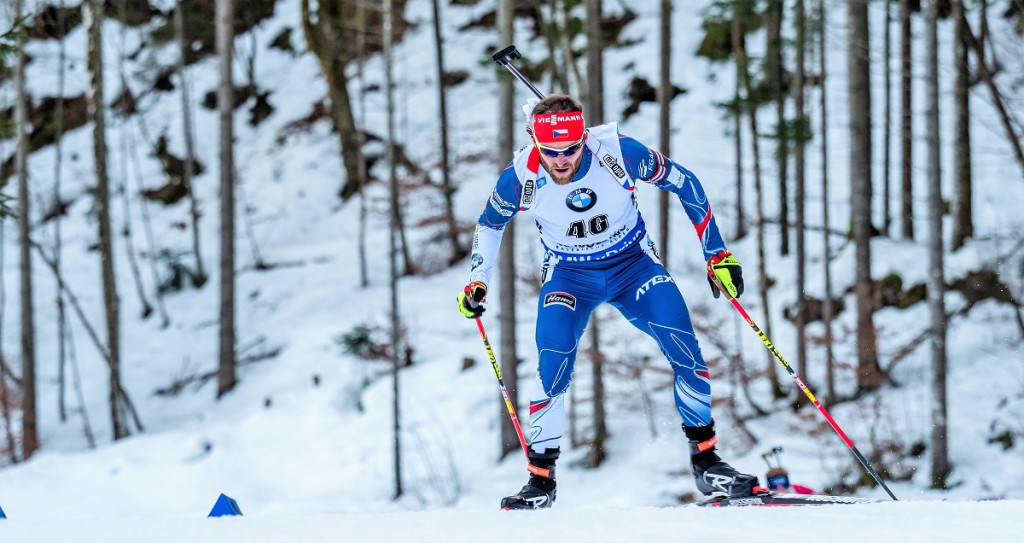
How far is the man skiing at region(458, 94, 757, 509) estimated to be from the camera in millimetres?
5000

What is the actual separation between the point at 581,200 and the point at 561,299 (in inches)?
22.5

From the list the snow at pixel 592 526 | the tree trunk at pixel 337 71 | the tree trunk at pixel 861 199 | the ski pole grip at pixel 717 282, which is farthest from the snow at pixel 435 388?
the ski pole grip at pixel 717 282

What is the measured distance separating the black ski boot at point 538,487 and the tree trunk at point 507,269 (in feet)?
23.7

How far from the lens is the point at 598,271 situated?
517cm

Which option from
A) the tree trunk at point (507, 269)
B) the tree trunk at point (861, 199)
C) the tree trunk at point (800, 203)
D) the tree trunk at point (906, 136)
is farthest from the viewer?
the tree trunk at point (906, 136)

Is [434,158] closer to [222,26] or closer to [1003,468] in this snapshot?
[222,26]

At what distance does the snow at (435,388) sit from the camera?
3.68 metres

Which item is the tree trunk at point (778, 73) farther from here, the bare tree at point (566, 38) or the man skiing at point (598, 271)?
the man skiing at point (598, 271)

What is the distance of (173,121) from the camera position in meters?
32.7

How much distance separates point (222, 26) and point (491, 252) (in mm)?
12814

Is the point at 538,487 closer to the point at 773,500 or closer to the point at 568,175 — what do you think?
the point at 773,500

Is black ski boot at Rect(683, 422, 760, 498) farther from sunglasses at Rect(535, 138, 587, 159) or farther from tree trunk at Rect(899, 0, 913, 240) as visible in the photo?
tree trunk at Rect(899, 0, 913, 240)

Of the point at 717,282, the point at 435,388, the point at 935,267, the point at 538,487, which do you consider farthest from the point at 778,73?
the point at 538,487

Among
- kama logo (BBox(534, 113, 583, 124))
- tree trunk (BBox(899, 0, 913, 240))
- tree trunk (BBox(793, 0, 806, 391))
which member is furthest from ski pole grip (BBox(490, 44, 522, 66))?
tree trunk (BBox(899, 0, 913, 240))
